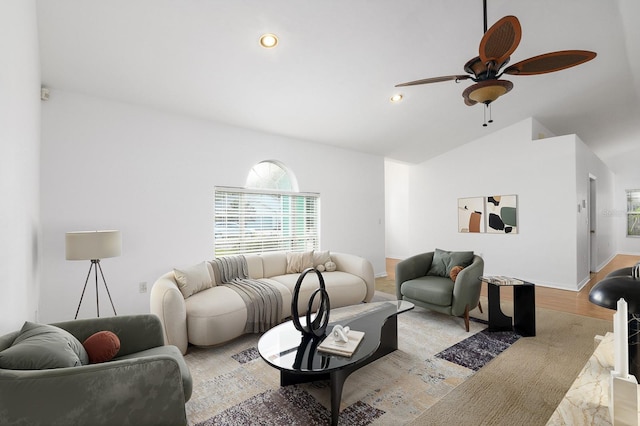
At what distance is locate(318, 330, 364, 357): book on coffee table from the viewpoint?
2017mm

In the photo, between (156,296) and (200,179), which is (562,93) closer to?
(200,179)

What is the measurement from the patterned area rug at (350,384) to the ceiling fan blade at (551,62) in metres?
2.37

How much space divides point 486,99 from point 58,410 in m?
2.92

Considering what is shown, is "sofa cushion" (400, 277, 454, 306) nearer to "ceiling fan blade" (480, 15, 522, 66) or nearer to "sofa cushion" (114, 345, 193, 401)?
"ceiling fan blade" (480, 15, 522, 66)

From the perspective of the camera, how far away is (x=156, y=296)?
2.85 m

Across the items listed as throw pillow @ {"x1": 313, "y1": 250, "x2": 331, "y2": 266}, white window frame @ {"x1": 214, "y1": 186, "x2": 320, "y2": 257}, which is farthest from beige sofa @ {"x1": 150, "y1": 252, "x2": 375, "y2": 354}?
white window frame @ {"x1": 214, "y1": 186, "x2": 320, "y2": 257}

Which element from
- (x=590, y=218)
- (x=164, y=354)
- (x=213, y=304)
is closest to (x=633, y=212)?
(x=590, y=218)

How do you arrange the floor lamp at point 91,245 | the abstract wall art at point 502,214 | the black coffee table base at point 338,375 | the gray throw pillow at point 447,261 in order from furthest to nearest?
the abstract wall art at point 502,214, the gray throw pillow at point 447,261, the floor lamp at point 91,245, the black coffee table base at point 338,375

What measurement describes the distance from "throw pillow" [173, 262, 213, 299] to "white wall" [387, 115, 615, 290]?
5383 millimetres

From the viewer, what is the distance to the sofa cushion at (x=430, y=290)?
11.3ft

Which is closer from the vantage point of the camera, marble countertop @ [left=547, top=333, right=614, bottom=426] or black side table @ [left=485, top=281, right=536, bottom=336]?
marble countertop @ [left=547, top=333, right=614, bottom=426]

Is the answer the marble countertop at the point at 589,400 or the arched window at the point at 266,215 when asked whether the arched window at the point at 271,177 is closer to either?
the arched window at the point at 266,215

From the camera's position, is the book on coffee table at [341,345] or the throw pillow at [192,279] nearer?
the book on coffee table at [341,345]

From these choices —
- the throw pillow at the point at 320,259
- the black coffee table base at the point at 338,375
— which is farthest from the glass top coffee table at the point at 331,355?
the throw pillow at the point at 320,259
